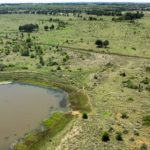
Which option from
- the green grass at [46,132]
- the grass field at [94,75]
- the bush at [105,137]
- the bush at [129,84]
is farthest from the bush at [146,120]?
the bush at [129,84]

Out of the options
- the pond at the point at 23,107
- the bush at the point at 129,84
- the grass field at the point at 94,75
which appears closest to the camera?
the grass field at the point at 94,75

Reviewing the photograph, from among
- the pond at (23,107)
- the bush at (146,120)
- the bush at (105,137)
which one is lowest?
the pond at (23,107)

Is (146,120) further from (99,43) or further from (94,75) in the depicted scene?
(99,43)

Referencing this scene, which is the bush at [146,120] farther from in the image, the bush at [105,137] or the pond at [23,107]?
the pond at [23,107]

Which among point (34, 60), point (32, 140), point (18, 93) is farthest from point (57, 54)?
point (32, 140)

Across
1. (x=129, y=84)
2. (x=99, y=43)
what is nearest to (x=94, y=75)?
(x=129, y=84)

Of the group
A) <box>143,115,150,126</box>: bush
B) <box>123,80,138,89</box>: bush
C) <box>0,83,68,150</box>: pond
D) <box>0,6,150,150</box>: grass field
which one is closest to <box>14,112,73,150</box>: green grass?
<box>0,6,150,150</box>: grass field

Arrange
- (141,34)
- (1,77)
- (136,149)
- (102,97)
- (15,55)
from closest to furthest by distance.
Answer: (136,149) < (102,97) < (1,77) < (15,55) < (141,34)

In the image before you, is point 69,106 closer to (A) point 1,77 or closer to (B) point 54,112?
(B) point 54,112
